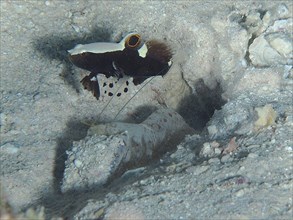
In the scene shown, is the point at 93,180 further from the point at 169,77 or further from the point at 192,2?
the point at 192,2

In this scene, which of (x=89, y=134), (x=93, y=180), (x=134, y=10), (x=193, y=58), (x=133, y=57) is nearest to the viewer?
(x=93, y=180)

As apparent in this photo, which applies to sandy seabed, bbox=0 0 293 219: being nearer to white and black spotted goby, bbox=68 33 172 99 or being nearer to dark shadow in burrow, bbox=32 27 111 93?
dark shadow in burrow, bbox=32 27 111 93

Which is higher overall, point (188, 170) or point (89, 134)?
point (89, 134)

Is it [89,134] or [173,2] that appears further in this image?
[173,2]

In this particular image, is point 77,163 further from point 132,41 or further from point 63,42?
point 63,42

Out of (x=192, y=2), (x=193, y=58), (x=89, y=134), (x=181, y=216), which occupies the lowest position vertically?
(x=181, y=216)

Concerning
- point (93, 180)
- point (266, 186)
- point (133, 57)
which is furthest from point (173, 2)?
point (266, 186)

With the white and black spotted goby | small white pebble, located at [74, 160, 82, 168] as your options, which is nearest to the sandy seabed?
small white pebble, located at [74, 160, 82, 168]

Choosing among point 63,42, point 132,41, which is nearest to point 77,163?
point 132,41
